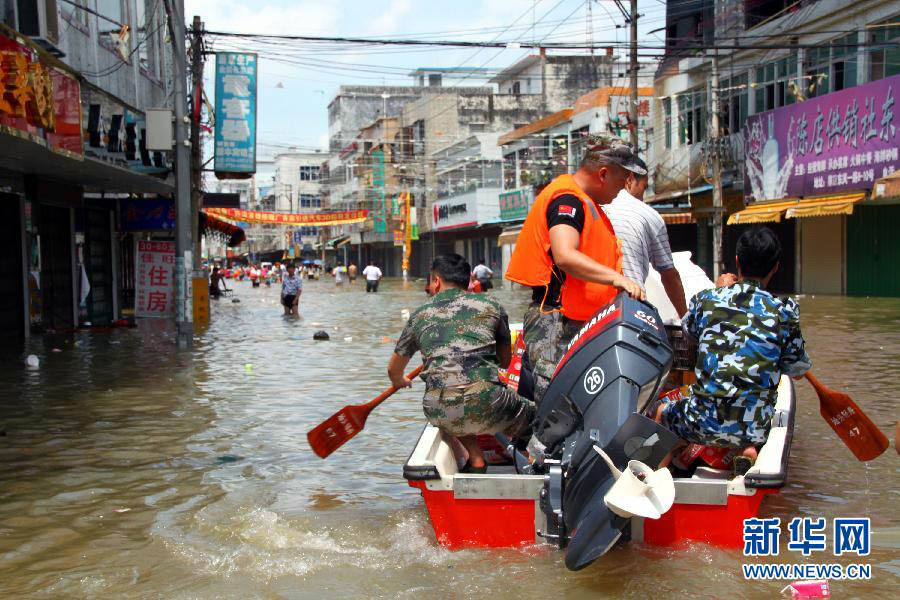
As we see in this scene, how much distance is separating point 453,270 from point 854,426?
96.0 inches

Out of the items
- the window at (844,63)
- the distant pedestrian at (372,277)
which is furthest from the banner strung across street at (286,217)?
the window at (844,63)

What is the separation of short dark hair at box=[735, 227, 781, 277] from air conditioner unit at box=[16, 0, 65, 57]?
10477 millimetres

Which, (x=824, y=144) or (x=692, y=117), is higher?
(x=692, y=117)

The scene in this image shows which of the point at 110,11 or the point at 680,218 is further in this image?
the point at 680,218

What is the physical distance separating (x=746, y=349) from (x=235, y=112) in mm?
18497

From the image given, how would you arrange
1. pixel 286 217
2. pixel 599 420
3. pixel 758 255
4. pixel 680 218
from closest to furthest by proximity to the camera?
pixel 599 420, pixel 758 255, pixel 680 218, pixel 286 217

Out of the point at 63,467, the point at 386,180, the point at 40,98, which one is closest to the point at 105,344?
the point at 40,98

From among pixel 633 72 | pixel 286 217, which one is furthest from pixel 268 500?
pixel 286 217

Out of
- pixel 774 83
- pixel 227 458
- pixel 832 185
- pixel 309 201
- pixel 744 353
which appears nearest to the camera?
pixel 744 353

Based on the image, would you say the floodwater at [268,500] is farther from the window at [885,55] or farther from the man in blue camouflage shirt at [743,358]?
the window at [885,55]

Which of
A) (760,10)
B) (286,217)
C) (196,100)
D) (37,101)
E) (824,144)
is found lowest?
(37,101)

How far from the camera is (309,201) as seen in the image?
347 ft

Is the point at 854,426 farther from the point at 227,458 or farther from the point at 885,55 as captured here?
the point at 885,55

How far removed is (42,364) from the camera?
12320 millimetres
